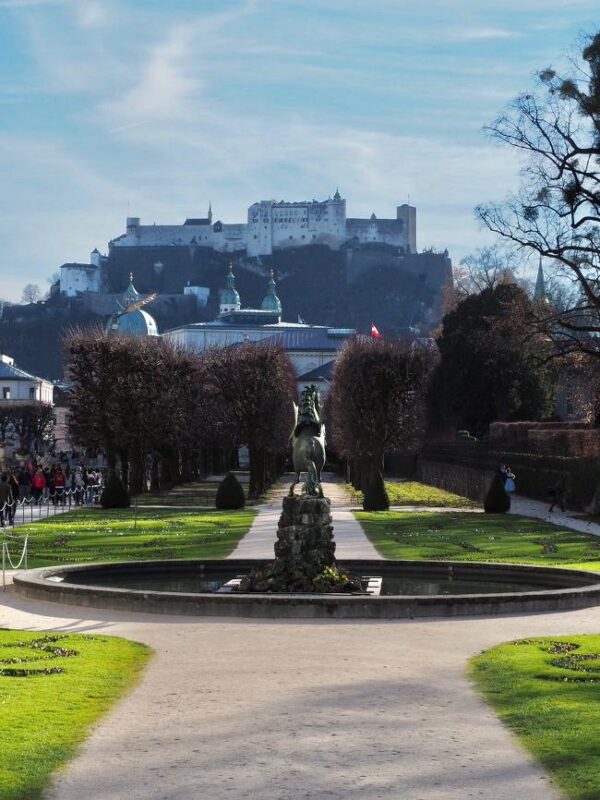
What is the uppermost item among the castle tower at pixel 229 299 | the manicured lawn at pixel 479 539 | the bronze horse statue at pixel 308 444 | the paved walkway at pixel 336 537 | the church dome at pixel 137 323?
the castle tower at pixel 229 299

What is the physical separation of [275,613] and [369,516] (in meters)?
23.9

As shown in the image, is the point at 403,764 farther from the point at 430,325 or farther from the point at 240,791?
the point at 430,325

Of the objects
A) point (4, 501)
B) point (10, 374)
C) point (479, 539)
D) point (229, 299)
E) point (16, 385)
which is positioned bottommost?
point (479, 539)

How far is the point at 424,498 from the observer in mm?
53219

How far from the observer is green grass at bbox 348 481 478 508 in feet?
161

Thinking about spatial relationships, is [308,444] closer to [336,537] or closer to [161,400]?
[336,537]

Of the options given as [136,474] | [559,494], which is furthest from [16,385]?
[559,494]

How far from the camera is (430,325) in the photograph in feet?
615

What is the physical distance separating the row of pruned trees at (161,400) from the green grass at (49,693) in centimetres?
3867

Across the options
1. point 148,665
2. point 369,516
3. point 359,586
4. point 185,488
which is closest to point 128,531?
point 369,516

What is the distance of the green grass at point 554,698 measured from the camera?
850 cm

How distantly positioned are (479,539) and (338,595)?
44.6 ft

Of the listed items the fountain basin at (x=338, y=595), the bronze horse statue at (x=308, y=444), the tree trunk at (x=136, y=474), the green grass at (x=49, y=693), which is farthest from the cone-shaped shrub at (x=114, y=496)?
the green grass at (x=49, y=693)

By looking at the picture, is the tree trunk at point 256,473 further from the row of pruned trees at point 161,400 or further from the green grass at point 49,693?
the green grass at point 49,693
